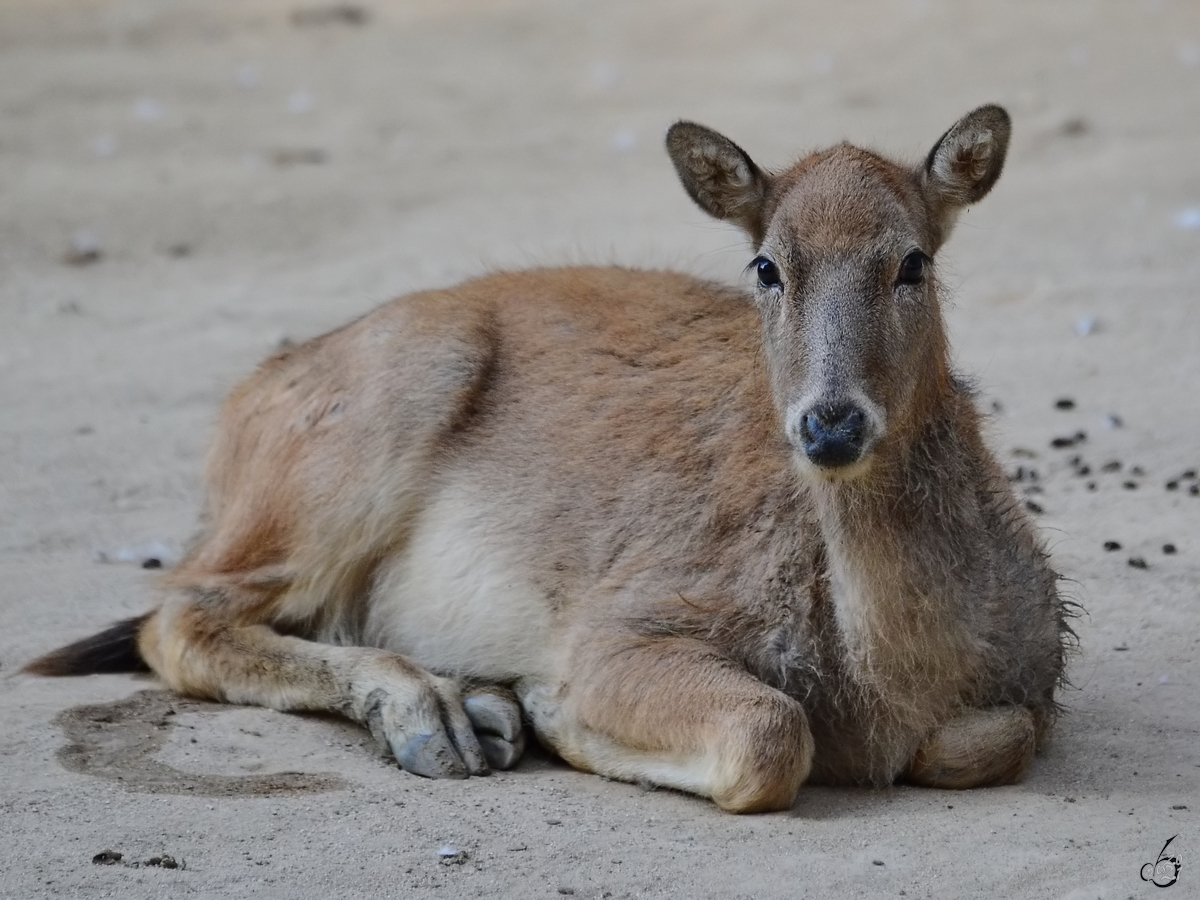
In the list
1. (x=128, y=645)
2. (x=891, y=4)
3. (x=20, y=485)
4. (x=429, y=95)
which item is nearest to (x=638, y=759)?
(x=128, y=645)

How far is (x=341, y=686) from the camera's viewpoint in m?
6.43

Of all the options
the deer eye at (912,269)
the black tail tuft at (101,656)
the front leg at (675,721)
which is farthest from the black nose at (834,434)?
the black tail tuft at (101,656)

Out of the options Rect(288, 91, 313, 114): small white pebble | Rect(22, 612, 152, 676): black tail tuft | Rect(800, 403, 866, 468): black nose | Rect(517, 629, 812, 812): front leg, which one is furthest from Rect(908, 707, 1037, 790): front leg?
Rect(288, 91, 313, 114): small white pebble

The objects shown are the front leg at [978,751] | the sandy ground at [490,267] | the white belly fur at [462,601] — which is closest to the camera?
the sandy ground at [490,267]

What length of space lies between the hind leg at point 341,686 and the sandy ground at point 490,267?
113 mm

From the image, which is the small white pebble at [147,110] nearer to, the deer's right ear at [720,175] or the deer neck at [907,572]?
the deer's right ear at [720,175]

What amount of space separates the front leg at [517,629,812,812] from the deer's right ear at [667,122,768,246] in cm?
148

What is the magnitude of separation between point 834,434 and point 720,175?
127 centimetres

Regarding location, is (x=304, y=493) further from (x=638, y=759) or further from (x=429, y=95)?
(x=429, y=95)

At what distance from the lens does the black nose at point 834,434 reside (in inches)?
204

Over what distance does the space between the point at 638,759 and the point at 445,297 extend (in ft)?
7.97

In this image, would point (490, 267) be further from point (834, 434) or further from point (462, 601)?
point (834, 434)

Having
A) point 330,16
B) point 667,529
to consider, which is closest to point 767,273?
point 667,529

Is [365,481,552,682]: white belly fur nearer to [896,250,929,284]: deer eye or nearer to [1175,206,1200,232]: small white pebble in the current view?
[896,250,929,284]: deer eye
